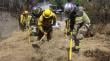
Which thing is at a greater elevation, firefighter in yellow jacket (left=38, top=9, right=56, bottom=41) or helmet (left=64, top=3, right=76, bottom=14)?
helmet (left=64, top=3, right=76, bottom=14)

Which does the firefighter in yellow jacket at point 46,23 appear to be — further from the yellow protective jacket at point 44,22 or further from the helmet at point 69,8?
the helmet at point 69,8

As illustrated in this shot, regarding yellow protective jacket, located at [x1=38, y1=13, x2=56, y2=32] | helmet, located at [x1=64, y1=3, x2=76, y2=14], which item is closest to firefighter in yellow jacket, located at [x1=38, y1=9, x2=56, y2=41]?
yellow protective jacket, located at [x1=38, y1=13, x2=56, y2=32]

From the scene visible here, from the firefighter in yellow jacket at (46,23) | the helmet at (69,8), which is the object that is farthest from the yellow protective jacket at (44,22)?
the helmet at (69,8)

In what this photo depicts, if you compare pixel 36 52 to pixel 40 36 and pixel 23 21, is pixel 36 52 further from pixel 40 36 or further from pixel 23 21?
pixel 23 21

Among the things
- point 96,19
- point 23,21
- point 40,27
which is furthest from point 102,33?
point 40,27

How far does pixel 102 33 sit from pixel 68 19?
6836 mm

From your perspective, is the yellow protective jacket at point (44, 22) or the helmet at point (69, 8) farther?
the yellow protective jacket at point (44, 22)

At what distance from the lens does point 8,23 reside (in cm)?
1931

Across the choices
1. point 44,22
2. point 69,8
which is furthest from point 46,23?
point 69,8

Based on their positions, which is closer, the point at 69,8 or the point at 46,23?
the point at 69,8

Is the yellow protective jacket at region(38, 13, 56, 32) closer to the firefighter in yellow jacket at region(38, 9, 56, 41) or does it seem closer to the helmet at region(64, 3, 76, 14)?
the firefighter in yellow jacket at region(38, 9, 56, 41)

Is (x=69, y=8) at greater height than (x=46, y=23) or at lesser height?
greater

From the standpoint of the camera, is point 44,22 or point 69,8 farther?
point 44,22

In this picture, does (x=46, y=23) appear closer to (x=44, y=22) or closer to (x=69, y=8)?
(x=44, y=22)
